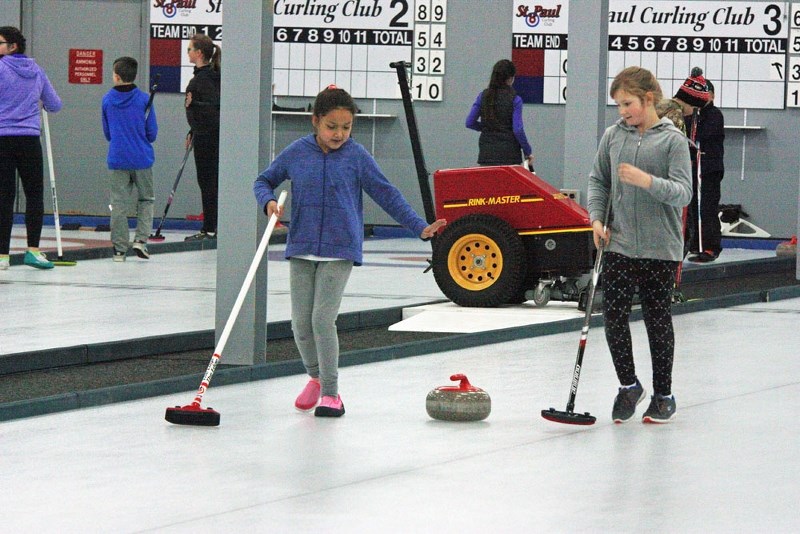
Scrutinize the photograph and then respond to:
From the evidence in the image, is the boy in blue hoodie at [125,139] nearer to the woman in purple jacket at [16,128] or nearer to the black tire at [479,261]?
the woman in purple jacket at [16,128]

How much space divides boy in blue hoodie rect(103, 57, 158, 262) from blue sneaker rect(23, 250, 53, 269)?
0.94m

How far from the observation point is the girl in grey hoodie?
20.9ft

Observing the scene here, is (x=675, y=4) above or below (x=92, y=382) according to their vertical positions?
above

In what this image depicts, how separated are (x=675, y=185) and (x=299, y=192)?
1.59m

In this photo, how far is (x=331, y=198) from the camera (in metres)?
6.60

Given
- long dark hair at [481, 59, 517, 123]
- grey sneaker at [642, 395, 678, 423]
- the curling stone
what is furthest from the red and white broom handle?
long dark hair at [481, 59, 517, 123]

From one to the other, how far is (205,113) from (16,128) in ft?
9.91

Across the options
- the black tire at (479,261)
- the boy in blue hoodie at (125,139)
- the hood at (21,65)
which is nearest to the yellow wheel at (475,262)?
the black tire at (479,261)

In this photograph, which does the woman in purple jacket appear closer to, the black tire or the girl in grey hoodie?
the black tire

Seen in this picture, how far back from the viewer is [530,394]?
23.5 ft

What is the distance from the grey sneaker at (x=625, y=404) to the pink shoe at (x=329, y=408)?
3.75 ft

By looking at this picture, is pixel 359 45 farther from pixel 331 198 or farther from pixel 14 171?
pixel 331 198

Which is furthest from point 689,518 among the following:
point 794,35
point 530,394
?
point 794,35

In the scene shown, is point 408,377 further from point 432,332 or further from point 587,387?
point 432,332
